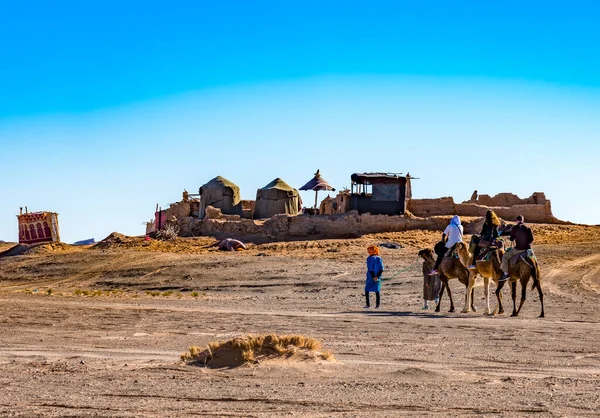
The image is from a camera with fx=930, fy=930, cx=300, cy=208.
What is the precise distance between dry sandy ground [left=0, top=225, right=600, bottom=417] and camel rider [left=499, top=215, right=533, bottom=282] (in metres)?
1.16

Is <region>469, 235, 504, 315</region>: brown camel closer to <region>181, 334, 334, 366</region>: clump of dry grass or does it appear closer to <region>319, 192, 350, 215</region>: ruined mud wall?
<region>181, 334, 334, 366</region>: clump of dry grass

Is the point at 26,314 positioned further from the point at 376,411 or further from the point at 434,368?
the point at 376,411

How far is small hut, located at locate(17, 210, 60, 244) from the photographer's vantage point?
53.1 meters

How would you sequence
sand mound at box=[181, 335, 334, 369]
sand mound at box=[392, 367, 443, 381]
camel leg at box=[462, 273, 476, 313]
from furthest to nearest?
camel leg at box=[462, 273, 476, 313] → sand mound at box=[181, 335, 334, 369] → sand mound at box=[392, 367, 443, 381]

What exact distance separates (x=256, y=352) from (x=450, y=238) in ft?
38.9

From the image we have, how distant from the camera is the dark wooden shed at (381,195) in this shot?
4894cm

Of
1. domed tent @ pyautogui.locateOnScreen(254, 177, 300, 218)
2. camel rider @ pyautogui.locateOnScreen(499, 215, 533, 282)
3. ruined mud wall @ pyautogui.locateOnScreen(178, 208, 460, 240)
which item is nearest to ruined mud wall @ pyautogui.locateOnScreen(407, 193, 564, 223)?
ruined mud wall @ pyautogui.locateOnScreen(178, 208, 460, 240)

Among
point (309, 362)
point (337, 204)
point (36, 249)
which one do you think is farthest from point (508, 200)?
point (309, 362)

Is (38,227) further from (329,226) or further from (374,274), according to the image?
(374,274)

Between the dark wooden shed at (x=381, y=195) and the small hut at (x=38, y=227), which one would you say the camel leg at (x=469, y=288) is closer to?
the dark wooden shed at (x=381, y=195)

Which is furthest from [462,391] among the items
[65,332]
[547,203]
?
[547,203]

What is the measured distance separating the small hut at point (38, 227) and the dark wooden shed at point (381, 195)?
17.3m

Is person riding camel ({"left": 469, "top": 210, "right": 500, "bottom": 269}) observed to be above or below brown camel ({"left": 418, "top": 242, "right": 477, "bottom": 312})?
above

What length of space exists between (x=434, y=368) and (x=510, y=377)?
1112mm
